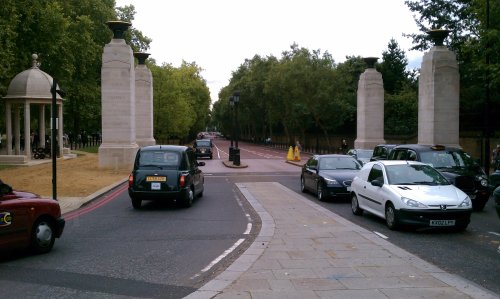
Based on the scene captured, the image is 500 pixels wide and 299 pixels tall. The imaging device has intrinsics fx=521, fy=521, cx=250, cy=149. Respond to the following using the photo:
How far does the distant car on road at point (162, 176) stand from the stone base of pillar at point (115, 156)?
13.9 m

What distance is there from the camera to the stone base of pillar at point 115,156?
28808mm

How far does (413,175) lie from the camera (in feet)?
40.0

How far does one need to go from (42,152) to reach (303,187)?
73.5ft

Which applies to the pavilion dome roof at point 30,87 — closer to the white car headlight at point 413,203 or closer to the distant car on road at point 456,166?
the distant car on road at point 456,166

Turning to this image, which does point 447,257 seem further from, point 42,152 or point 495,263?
point 42,152

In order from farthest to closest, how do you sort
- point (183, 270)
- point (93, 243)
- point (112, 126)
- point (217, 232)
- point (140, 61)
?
point (140, 61) → point (112, 126) → point (217, 232) → point (93, 243) → point (183, 270)

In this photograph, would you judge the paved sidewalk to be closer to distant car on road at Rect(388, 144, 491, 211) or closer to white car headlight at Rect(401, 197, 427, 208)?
white car headlight at Rect(401, 197, 427, 208)

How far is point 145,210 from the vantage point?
15102 mm

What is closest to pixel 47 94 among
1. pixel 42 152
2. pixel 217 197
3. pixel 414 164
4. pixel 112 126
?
pixel 42 152

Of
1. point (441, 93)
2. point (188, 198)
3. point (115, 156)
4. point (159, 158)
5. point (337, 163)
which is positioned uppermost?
point (441, 93)

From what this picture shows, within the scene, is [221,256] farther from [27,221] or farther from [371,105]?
[371,105]

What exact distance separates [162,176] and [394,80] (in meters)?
52.0

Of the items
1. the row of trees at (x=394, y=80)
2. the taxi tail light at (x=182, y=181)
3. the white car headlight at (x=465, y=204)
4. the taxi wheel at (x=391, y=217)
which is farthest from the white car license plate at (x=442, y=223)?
the row of trees at (x=394, y=80)

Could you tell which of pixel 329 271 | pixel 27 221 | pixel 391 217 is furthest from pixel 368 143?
pixel 27 221
